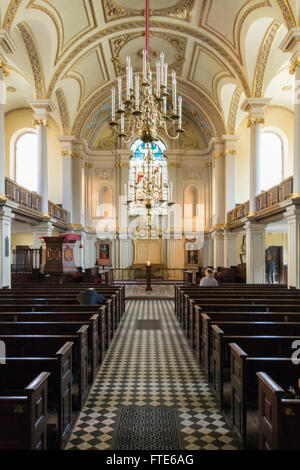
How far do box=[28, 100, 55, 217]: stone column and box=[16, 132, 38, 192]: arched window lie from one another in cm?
673

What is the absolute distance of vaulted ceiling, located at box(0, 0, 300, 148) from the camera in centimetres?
1330

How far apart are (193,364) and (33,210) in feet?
33.0

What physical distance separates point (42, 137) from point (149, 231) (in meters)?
7.10

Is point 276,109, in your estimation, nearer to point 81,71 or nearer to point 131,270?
point 81,71

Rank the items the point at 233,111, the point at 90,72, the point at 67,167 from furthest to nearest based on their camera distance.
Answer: the point at 67,167 < the point at 233,111 < the point at 90,72

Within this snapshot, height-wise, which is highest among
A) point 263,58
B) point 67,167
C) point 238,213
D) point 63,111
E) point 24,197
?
point 63,111

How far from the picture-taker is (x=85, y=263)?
76.1ft

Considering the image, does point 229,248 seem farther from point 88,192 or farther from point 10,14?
point 10,14

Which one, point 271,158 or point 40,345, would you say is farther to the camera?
point 271,158

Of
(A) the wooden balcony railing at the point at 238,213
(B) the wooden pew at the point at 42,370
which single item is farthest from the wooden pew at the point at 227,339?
(A) the wooden balcony railing at the point at 238,213

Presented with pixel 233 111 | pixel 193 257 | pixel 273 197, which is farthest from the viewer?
pixel 193 257

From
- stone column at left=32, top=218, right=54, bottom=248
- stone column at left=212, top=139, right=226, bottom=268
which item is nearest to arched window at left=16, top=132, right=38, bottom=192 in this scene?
stone column at left=32, top=218, right=54, bottom=248

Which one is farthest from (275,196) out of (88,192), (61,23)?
(88,192)

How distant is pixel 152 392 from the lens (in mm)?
5031
